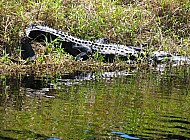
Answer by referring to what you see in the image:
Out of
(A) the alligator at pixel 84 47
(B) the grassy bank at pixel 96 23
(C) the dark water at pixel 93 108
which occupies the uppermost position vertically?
(B) the grassy bank at pixel 96 23

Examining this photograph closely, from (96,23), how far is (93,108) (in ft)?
20.2

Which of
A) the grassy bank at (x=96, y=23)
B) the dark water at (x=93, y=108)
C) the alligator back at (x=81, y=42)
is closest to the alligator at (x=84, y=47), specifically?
the alligator back at (x=81, y=42)

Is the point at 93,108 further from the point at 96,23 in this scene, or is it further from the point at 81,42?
the point at 96,23

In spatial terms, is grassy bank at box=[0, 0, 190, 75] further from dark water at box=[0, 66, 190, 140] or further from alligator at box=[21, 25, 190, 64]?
dark water at box=[0, 66, 190, 140]

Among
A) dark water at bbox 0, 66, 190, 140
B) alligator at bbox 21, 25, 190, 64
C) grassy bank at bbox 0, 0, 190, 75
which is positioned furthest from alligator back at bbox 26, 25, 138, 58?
dark water at bbox 0, 66, 190, 140

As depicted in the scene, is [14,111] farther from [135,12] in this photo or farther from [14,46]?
[135,12]

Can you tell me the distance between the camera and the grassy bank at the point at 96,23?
28.3 feet

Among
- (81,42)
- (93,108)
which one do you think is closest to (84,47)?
(81,42)

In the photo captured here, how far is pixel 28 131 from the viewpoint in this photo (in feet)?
10.8

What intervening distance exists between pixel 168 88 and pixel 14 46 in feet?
11.6

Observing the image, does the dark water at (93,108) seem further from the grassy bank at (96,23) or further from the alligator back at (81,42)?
the alligator back at (81,42)

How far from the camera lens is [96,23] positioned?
10.3 m

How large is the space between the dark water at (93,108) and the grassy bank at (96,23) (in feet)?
6.42

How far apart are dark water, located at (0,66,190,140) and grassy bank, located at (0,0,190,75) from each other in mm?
1956
